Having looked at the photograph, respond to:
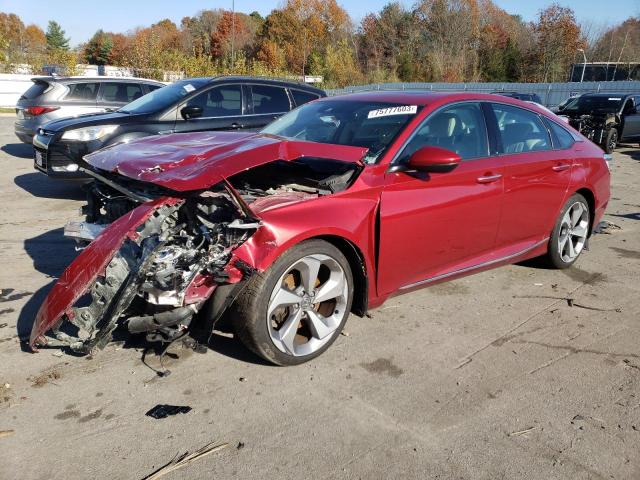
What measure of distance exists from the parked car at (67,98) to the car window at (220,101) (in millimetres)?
3545

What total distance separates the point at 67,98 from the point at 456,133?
360 inches

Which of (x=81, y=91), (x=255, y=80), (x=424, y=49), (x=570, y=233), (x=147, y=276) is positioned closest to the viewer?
(x=147, y=276)

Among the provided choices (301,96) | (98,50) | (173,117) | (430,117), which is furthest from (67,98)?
(98,50)

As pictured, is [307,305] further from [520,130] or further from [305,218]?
[520,130]

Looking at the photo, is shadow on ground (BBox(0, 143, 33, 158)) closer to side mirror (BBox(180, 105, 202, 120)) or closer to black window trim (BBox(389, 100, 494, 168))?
side mirror (BBox(180, 105, 202, 120))

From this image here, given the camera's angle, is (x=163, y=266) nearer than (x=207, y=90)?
Yes

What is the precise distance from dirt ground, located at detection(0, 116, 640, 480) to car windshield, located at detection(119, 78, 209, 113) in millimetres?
3930

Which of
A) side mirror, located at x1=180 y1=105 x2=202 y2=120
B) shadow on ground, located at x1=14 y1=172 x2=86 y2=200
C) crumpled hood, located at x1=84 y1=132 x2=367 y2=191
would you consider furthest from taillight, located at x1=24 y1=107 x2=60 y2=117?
crumpled hood, located at x1=84 y1=132 x2=367 y2=191

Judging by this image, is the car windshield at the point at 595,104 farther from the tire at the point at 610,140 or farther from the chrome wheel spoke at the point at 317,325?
the chrome wheel spoke at the point at 317,325

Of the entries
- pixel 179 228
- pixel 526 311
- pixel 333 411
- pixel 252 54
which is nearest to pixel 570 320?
pixel 526 311

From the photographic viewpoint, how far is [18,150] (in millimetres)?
13008

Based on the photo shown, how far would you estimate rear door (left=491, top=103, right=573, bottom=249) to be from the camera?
15.3 ft

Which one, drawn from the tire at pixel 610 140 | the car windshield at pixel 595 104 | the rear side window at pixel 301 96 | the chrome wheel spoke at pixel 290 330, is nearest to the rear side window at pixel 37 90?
Result: the rear side window at pixel 301 96

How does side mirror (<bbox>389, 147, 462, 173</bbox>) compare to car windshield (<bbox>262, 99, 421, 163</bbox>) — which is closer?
side mirror (<bbox>389, 147, 462, 173</bbox>)
